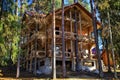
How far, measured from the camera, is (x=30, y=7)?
1191 inches

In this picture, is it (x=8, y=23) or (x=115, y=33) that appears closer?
(x=8, y=23)

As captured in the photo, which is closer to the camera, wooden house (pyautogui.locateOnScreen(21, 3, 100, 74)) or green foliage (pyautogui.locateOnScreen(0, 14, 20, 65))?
green foliage (pyautogui.locateOnScreen(0, 14, 20, 65))

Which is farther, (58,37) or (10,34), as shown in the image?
(58,37)

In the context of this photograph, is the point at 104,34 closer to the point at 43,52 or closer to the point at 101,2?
the point at 101,2

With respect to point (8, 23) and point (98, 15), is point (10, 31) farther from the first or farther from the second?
point (98, 15)

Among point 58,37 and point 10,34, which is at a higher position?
point 10,34

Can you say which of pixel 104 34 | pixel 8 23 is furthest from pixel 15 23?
pixel 104 34

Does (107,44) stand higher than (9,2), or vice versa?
(9,2)

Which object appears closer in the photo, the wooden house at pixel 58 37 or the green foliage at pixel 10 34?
the green foliage at pixel 10 34

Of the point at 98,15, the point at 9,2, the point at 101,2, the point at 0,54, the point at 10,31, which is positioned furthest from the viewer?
the point at 98,15

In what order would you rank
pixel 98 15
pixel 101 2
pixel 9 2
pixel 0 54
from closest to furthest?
pixel 0 54 → pixel 9 2 → pixel 101 2 → pixel 98 15

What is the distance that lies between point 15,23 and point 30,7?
810 cm

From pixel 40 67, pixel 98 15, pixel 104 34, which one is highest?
pixel 98 15

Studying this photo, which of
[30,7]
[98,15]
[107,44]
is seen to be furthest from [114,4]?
[30,7]
